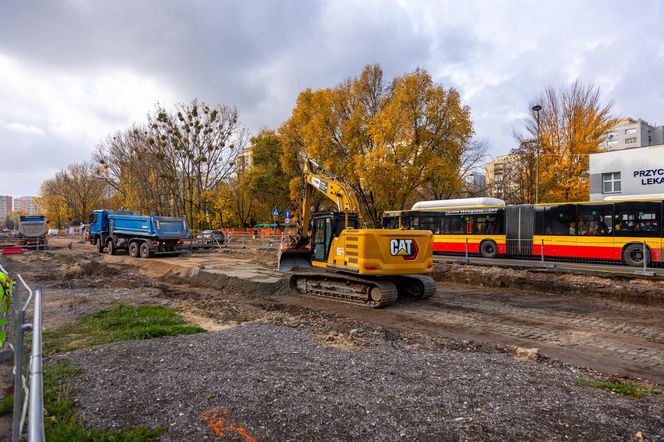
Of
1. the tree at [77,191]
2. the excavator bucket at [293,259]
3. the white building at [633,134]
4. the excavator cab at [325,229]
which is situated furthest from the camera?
the white building at [633,134]

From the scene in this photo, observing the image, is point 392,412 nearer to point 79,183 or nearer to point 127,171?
point 127,171

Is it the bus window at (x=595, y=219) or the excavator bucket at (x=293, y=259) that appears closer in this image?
the excavator bucket at (x=293, y=259)

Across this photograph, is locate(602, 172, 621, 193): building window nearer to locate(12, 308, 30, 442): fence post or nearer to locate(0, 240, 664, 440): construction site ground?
locate(0, 240, 664, 440): construction site ground

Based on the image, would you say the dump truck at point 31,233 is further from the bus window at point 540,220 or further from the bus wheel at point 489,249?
the bus window at point 540,220

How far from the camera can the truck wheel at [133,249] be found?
23.3m

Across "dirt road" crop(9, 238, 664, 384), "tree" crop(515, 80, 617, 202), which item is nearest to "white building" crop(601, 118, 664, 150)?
"tree" crop(515, 80, 617, 202)

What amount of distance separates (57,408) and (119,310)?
5.48 metres

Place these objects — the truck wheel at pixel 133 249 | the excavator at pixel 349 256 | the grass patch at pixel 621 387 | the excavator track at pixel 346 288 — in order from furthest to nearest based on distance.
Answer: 1. the truck wheel at pixel 133 249
2. the excavator track at pixel 346 288
3. the excavator at pixel 349 256
4. the grass patch at pixel 621 387

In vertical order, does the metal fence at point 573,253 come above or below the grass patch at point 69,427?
above

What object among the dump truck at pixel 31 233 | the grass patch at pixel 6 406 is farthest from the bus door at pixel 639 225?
the dump truck at pixel 31 233

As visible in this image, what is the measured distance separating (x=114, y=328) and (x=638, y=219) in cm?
1789

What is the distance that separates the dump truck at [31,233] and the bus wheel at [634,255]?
34970 millimetres

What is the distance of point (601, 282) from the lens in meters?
13.1

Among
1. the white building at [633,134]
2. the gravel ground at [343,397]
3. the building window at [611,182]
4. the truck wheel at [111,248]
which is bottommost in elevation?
the gravel ground at [343,397]
